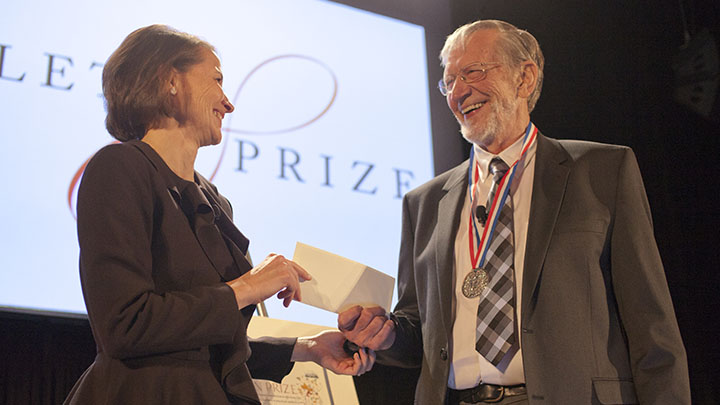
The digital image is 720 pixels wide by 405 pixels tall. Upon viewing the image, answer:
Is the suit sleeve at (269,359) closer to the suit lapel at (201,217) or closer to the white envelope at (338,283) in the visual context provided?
the white envelope at (338,283)

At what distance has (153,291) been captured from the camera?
1.53 metres

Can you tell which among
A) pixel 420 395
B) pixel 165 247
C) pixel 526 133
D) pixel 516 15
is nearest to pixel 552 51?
pixel 516 15

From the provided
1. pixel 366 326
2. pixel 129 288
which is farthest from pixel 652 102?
pixel 129 288

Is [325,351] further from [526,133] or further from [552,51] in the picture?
[552,51]

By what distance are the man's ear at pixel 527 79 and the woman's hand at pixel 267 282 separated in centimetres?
130

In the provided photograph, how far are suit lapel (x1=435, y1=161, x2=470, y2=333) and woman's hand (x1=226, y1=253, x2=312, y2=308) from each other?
615mm

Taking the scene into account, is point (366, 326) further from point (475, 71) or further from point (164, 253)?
point (475, 71)

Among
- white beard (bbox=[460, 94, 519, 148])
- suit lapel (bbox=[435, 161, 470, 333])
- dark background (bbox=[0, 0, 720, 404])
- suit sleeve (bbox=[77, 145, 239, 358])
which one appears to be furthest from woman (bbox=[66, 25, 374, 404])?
dark background (bbox=[0, 0, 720, 404])

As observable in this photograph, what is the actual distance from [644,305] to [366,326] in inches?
33.2

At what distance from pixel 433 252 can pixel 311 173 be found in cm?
110

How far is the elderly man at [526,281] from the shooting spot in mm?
2006

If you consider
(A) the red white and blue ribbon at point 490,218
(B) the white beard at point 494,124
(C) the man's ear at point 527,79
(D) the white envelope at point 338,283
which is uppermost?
(C) the man's ear at point 527,79

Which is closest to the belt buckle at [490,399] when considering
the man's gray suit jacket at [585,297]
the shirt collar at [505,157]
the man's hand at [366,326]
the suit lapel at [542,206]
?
the man's gray suit jacket at [585,297]

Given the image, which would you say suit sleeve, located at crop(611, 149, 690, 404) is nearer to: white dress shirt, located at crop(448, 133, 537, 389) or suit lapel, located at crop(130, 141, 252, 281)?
white dress shirt, located at crop(448, 133, 537, 389)
